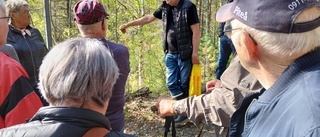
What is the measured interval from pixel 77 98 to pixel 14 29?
282cm

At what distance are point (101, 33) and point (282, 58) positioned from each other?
163cm

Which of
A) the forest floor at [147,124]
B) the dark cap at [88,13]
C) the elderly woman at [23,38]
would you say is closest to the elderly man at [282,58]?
the dark cap at [88,13]

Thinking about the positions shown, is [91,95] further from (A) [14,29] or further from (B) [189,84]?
(B) [189,84]

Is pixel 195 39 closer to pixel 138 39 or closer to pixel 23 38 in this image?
pixel 23 38

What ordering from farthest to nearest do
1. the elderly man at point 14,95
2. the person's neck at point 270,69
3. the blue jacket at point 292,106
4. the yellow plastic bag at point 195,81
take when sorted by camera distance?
the yellow plastic bag at point 195,81
the elderly man at point 14,95
the person's neck at point 270,69
the blue jacket at point 292,106

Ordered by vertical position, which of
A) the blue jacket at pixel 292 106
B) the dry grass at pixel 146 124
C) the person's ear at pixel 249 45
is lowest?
the dry grass at pixel 146 124

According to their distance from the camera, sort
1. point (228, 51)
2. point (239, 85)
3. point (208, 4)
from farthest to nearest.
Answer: point (208, 4), point (228, 51), point (239, 85)

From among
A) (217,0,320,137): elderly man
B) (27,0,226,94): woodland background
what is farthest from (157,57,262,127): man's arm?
(27,0,226,94): woodland background

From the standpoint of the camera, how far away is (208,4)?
43.2 feet

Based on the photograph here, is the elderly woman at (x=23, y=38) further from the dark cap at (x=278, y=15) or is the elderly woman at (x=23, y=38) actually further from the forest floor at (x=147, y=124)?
the dark cap at (x=278, y=15)

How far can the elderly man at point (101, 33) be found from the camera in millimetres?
2373

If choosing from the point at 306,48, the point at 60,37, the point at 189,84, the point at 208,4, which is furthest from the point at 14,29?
the point at 208,4

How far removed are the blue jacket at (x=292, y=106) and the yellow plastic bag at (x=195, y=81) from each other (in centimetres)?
281

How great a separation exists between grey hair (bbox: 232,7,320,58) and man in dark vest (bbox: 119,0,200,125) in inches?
126
